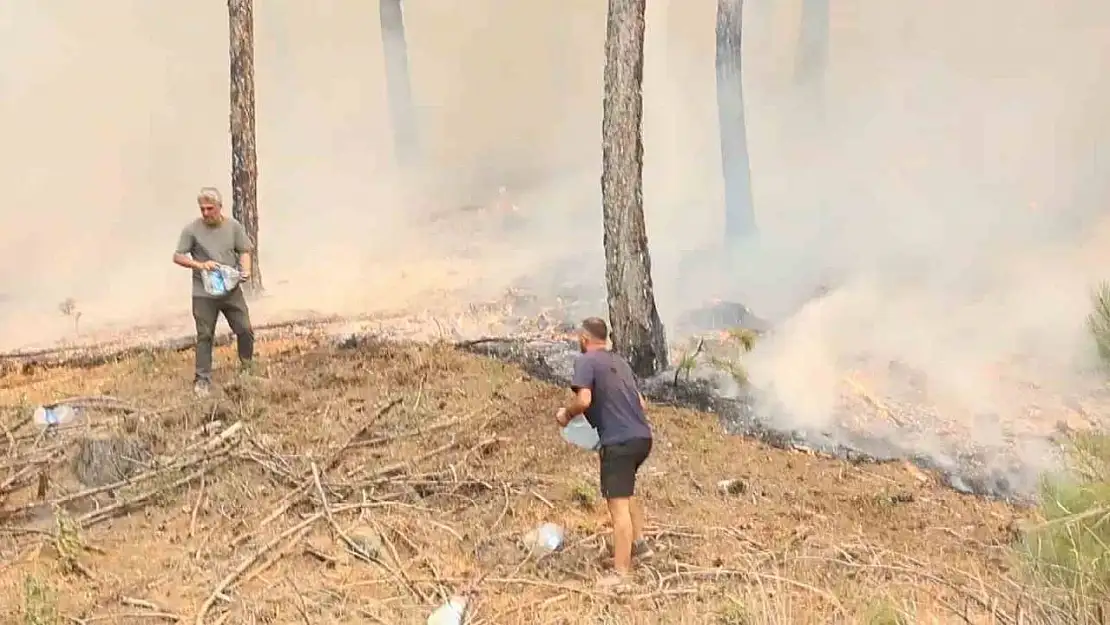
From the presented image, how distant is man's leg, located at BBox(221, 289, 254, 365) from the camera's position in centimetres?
667

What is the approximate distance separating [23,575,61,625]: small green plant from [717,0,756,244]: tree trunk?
10.2 meters

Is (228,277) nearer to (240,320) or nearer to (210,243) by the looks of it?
(210,243)

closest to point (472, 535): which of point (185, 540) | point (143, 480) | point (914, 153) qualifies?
point (185, 540)

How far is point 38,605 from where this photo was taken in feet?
12.4

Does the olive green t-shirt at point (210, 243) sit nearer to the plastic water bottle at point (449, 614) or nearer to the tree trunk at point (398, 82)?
the plastic water bottle at point (449, 614)

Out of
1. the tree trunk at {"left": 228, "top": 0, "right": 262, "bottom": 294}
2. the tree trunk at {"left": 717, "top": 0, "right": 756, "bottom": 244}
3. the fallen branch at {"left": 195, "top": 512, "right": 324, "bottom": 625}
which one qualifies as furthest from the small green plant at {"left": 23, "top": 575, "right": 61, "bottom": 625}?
the tree trunk at {"left": 717, "top": 0, "right": 756, "bottom": 244}

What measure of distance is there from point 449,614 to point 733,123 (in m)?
10.3

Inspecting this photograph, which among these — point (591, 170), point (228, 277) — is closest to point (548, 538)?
point (228, 277)

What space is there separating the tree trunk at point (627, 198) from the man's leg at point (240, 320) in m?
2.93

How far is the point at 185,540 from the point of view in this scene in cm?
457

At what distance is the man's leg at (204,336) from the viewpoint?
21.6 ft

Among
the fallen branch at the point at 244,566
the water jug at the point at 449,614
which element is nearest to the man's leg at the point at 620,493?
the water jug at the point at 449,614

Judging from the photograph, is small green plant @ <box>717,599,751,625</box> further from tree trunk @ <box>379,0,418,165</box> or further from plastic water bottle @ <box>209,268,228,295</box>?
tree trunk @ <box>379,0,418,165</box>

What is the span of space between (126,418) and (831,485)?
4.72m
